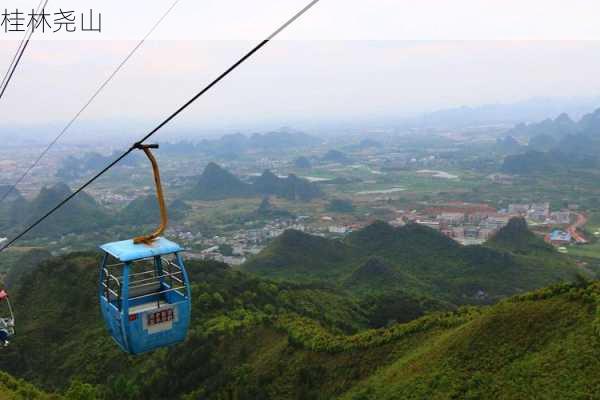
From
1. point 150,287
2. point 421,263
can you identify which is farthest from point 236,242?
point 150,287

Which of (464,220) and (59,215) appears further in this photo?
(59,215)

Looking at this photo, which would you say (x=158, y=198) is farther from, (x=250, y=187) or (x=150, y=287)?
(x=250, y=187)

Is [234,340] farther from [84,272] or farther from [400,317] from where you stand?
[84,272]

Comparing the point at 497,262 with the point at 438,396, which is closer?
the point at 438,396

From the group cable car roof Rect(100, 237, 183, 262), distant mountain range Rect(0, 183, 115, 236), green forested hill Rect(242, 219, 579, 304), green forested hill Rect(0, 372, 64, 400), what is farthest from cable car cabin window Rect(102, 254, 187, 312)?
distant mountain range Rect(0, 183, 115, 236)

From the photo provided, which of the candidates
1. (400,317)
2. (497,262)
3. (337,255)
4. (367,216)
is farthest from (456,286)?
(367,216)

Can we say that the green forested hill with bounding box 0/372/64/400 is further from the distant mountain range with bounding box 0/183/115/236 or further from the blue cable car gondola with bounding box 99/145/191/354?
the distant mountain range with bounding box 0/183/115/236
